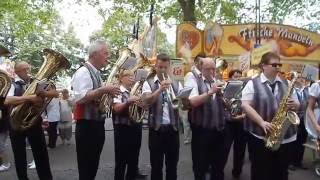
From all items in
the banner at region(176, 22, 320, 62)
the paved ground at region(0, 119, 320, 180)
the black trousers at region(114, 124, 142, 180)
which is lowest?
the paved ground at region(0, 119, 320, 180)

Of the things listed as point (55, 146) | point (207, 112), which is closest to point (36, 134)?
point (207, 112)

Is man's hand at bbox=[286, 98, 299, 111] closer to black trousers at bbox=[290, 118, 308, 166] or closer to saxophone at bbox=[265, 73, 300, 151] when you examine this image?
saxophone at bbox=[265, 73, 300, 151]

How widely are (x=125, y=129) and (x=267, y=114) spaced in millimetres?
2402

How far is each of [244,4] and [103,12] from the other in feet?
22.5

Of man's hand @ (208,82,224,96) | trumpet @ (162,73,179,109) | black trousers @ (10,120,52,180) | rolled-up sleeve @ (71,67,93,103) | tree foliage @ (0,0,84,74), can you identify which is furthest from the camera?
tree foliage @ (0,0,84,74)

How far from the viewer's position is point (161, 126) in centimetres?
579

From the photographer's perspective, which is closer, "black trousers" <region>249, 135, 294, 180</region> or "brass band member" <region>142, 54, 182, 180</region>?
"black trousers" <region>249, 135, 294, 180</region>

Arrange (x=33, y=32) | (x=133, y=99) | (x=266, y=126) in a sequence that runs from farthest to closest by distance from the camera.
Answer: (x=33, y=32) < (x=133, y=99) < (x=266, y=126)

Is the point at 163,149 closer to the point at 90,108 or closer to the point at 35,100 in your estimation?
the point at 90,108

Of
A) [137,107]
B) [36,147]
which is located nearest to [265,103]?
[137,107]

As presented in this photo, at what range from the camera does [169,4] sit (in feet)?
68.4

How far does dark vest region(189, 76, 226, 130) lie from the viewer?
19.5 ft

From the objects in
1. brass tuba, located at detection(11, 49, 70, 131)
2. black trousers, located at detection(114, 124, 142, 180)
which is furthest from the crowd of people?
brass tuba, located at detection(11, 49, 70, 131)

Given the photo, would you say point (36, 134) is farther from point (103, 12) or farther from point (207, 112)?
point (103, 12)
